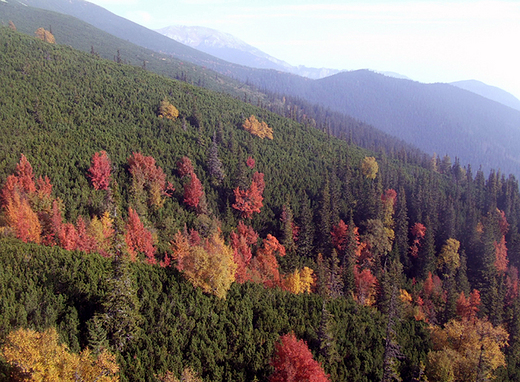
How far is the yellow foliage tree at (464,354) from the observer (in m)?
37.5

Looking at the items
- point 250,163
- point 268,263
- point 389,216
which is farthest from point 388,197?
point 268,263

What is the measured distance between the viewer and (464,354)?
142 feet

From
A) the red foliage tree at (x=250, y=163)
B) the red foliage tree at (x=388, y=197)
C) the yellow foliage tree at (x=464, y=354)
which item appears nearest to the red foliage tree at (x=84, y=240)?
the yellow foliage tree at (x=464, y=354)

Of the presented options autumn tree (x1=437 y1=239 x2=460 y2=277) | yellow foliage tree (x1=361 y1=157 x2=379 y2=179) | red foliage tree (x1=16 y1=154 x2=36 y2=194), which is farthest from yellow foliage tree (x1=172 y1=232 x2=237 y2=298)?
yellow foliage tree (x1=361 y1=157 x2=379 y2=179)

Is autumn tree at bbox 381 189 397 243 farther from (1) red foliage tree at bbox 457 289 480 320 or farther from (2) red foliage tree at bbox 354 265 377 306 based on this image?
(1) red foliage tree at bbox 457 289 480 320

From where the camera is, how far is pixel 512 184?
13912cm

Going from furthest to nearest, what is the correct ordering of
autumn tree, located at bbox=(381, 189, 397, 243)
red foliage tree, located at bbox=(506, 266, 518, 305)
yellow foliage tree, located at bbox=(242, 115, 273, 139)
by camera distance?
yellow foliage tree, located at bbox=(242, 115, 273, 139) → autumn tree, located at bbox=(381, 189, 397, 243) → red foliage tree, located at bbox=(506, 266, 518, 305)

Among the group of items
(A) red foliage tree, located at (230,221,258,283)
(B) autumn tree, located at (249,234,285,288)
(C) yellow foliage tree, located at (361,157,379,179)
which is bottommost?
(B) autumn tree, located at (249,234,285,288)

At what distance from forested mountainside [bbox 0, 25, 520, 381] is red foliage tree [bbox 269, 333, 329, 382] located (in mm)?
159

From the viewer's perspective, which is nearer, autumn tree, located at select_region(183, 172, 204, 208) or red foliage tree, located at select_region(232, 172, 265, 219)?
autumn tree, located at select_region(183, 172, 204, 208)

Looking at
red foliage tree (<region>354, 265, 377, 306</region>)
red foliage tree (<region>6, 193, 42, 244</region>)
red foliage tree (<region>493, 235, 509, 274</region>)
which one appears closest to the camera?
red foliage tree (<region>6, 193, 42, 244</region>)

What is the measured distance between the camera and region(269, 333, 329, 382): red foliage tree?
2827cm

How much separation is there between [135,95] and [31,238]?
74.8 metres

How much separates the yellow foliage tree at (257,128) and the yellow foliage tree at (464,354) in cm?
8234
